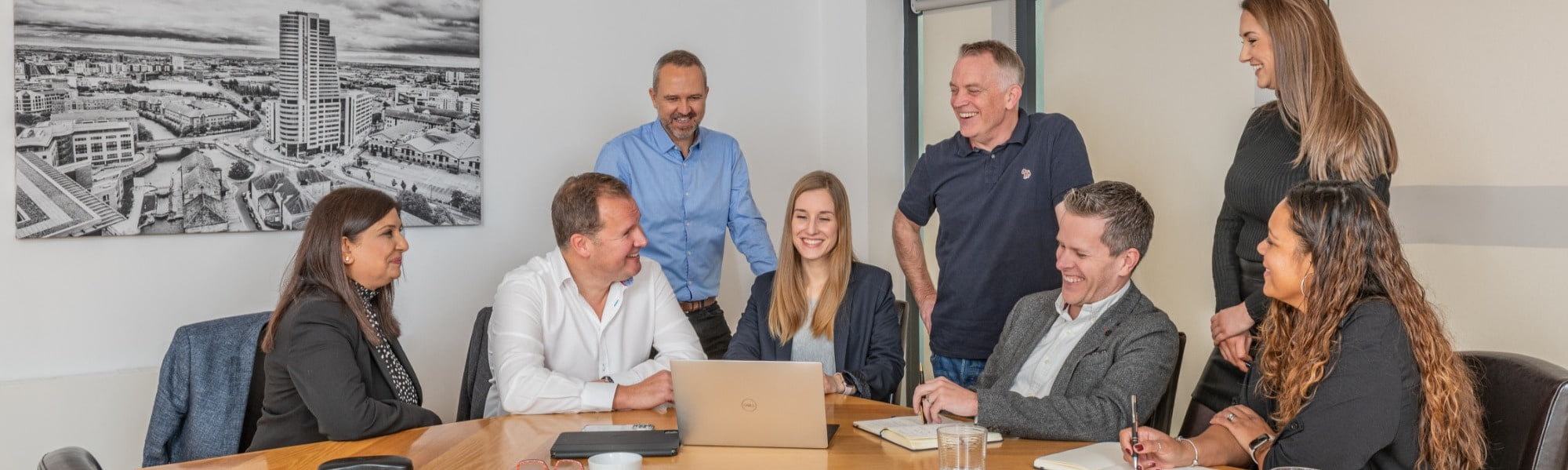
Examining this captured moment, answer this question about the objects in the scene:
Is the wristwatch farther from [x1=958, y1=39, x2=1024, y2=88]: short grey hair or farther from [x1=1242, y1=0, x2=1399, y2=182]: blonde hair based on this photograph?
[x1=958, y1=39, x2=1024, y2=88]: short grey hair

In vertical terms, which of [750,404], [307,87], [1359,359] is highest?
[307,87]

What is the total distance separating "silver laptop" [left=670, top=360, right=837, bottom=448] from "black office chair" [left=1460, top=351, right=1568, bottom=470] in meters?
1.13

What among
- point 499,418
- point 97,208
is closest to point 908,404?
point 499,418

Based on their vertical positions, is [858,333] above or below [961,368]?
above

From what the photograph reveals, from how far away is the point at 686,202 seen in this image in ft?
13.7

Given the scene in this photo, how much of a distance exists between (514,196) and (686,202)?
75cm

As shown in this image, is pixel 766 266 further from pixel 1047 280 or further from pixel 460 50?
pixel 460 50

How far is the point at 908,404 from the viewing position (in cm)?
499

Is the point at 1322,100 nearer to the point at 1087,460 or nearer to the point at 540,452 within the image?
the point at 1087,460

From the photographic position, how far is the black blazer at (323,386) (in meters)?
Answer: 2.40

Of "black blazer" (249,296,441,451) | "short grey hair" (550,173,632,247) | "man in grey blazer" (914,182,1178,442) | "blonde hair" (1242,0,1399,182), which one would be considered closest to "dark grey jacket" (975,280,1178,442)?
"man in grey blazer" (914,182,1178,442)

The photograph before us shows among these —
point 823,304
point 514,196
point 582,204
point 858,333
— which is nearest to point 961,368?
point 858,333

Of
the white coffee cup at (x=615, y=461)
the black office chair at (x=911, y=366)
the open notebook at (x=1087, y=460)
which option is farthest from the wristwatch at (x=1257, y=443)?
the black office chair at (x=911, y=366)

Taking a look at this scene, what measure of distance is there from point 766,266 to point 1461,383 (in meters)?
2.39
